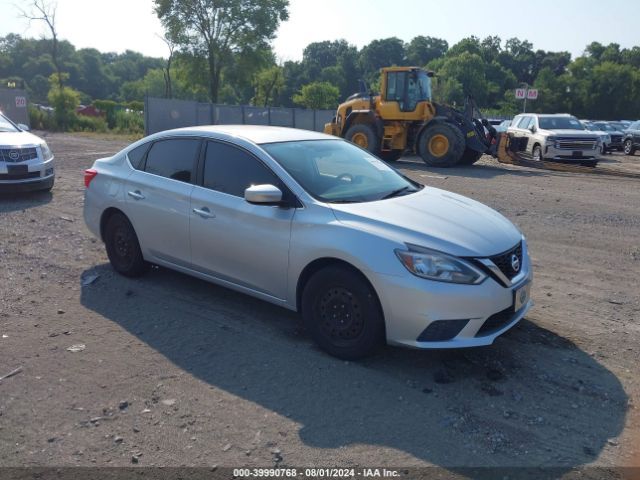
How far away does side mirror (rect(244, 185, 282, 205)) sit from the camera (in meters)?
4.52

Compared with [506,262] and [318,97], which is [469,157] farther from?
[318,97]

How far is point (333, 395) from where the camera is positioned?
3.90 meters

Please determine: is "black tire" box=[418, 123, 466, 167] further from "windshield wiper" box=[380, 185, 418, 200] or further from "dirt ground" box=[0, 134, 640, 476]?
"windshield wiper" box=[380, 185, 418, 200]

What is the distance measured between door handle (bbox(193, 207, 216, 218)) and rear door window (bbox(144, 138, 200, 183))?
36 cm

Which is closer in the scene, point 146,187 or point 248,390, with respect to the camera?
point 248,390

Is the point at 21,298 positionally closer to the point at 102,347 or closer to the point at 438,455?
the point at 102,347

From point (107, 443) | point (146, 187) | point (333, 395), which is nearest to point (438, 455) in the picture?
point (333, 395)

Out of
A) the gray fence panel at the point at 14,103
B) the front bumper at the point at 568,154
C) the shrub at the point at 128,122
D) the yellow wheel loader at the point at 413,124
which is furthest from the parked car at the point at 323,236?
the shrub at the point at 128,122

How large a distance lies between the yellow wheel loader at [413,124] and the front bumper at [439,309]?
45.2 ft

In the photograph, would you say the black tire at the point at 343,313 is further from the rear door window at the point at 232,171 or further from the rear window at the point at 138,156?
the rear window at the point at 138,156

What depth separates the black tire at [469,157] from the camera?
17986 millimetres

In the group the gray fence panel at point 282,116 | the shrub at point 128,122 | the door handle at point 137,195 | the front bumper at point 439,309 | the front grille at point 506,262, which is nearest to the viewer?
the front bumper at point 439,309

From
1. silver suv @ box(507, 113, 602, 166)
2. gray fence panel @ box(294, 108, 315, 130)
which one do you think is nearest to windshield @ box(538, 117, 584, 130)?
silver suv @ box(507, 113, 602, 166)

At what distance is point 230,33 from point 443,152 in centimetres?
3997
